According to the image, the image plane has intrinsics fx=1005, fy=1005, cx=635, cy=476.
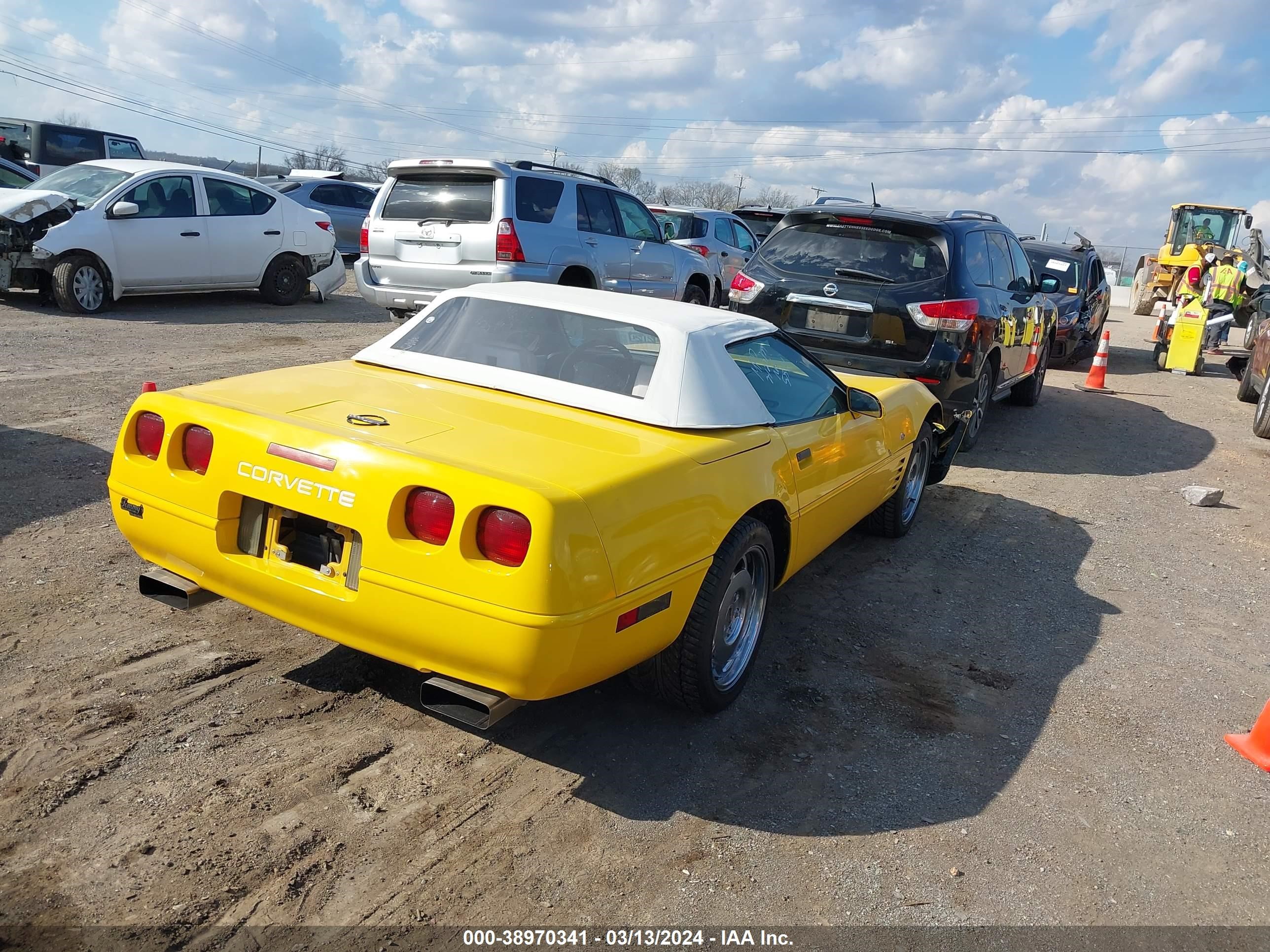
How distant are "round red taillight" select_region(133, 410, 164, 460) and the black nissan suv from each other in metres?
5.07

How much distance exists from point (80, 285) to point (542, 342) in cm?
898

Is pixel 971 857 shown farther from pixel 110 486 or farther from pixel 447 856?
pixel 110 486

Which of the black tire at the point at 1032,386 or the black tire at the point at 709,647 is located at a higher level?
the black tire at the point at 1032,386

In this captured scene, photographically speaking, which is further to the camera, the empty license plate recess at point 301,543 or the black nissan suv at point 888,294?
the black nissan suv at point 888,294

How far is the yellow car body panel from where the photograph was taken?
281 centimetres

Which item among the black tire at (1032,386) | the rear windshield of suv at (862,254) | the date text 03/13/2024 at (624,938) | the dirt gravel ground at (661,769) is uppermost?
the rear windshield of suv at (862,254)

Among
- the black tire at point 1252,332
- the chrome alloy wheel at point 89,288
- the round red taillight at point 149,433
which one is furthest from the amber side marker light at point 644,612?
the black tire at point 1252,332

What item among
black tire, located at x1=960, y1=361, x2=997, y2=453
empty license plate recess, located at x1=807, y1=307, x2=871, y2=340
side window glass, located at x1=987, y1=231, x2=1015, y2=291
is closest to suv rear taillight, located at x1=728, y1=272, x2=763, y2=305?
empty license plate recess, located at x1=807, y1=307, x2=871, y2=340

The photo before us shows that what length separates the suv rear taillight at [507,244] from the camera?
9727 mm

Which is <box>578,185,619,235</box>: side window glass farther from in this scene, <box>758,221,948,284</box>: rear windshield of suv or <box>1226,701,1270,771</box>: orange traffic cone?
<box>1226,701,1270,771</box>: orange traffic cone

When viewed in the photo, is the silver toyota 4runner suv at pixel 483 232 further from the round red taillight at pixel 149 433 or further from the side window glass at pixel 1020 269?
the round red taillight at pixel 149 433

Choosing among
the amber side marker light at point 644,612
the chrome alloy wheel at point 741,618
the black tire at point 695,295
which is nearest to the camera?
the amber side marker light at point 644,612

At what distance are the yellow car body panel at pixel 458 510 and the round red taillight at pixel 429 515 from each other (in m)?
0.03

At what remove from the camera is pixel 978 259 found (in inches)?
311
